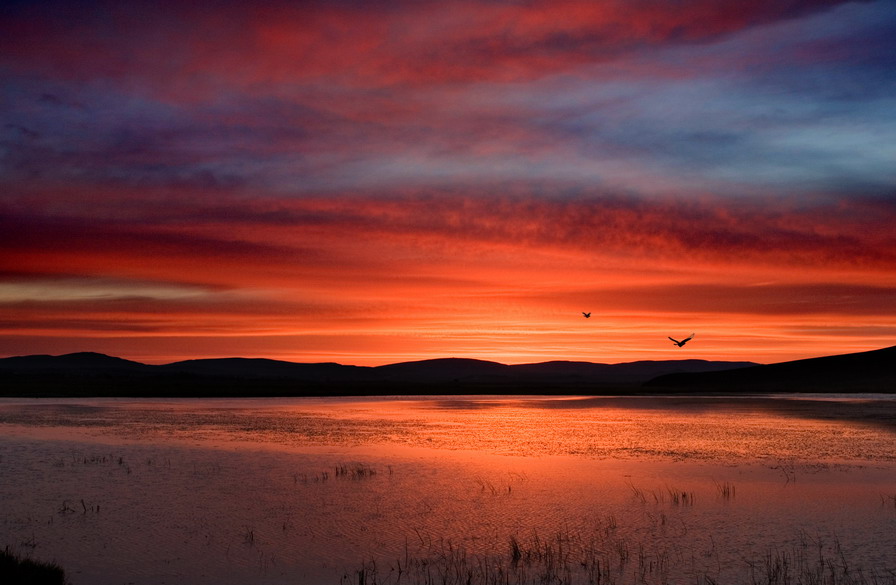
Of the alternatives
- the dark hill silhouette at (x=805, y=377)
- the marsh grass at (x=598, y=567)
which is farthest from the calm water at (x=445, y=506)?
the dark hill silhouette at (x=805, y=377)

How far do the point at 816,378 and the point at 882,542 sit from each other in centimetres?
15331

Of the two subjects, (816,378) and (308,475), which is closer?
(308,475)

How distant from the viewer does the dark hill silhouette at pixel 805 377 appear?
14450 cm

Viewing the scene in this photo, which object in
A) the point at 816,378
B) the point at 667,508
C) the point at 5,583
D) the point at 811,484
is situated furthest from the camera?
the point at 816,378

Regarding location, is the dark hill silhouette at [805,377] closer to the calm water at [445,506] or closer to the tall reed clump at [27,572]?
the calm water at [445,506]

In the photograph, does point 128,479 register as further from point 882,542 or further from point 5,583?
point 882,542

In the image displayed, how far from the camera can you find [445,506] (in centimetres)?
2261

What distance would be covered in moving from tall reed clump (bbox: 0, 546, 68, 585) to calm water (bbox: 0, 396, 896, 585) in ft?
3.52

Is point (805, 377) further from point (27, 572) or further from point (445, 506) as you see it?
point (27, 572)

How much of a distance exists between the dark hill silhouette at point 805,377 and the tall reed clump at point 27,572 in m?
140

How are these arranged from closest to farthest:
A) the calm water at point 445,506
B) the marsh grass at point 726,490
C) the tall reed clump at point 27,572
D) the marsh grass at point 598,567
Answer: the tall reed clump at point 27,572 < the marsh grass at point 598,567 < the calm water at point 445,506 < the marsh grass at point 726,490

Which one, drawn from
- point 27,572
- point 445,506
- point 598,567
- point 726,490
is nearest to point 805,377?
point 726,490

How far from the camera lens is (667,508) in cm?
2206

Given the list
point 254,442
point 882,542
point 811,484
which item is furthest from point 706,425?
point 882,542
